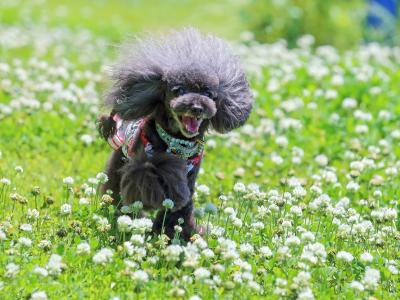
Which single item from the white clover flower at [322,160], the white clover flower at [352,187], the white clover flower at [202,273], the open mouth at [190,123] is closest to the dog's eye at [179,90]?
the open mouth at [190,123]

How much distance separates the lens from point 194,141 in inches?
193

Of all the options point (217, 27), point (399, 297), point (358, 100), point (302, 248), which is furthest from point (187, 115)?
point (217, 27)

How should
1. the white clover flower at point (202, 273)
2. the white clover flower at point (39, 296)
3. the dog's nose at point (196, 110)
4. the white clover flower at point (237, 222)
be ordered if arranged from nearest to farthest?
the white clover flower at point (39, 296), the white clover flower at point (202, 273), the dog's nose at point (196, 110), the white clover flower at point (237, 222)

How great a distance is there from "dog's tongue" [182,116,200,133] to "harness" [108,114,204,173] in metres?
0.22

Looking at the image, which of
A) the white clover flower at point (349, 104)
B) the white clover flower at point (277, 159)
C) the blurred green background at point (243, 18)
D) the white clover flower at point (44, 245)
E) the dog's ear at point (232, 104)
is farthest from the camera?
the blurred green background at point (243, 18)

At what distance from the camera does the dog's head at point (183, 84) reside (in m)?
4.63

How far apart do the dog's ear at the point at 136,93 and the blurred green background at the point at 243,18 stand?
5774mm

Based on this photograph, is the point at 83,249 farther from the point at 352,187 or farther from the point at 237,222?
the point at 352,187

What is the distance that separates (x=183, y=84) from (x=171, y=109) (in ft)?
0.50

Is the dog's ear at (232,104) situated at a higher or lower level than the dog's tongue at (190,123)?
higher

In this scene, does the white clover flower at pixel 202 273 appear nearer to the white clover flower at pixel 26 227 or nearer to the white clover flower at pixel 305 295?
the white clover flower at pixel 305 295

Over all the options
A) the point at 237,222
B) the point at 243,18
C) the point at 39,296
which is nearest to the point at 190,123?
the point at 237,222

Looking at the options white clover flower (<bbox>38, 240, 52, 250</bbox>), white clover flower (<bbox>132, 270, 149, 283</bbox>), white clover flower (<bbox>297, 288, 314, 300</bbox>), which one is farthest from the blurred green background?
white clover flower (<bbox>297, 288, 314, 300</bbox>)

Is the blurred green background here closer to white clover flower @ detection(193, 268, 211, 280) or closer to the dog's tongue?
the dog's tongue
